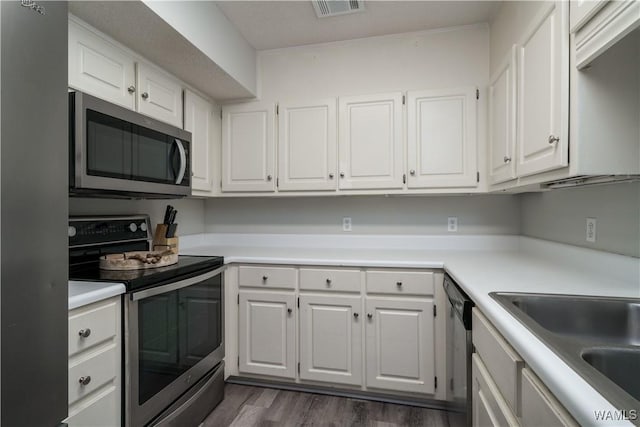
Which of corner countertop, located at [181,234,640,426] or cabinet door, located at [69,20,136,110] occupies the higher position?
cabinet door, located at [69,20,136,110]

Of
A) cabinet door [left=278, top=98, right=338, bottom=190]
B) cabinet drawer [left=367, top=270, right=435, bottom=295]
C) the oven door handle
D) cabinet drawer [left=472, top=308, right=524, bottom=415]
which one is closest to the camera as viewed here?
cabinet drawer [left=472, top=308, right=524, bottom=415]

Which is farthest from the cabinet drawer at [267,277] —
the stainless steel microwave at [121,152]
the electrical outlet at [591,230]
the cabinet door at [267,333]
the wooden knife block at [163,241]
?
the electrical outlet at [591,230]

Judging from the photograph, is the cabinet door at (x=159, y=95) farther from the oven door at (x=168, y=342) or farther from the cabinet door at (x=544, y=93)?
the cabinet door at (x=544, y=93)

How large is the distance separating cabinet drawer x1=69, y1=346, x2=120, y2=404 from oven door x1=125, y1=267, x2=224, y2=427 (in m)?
0.06

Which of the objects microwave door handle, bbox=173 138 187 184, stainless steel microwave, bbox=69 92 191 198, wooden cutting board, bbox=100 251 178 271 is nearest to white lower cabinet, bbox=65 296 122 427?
wooden cutting board, bbox=100 251 178 271

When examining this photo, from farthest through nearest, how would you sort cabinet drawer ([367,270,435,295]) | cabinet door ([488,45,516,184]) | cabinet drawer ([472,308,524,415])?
1. cabinet drawer ([367,270,435,295])
2. cabinet door ([488,45,516,184])
3. cabinet drawer ([472,308,524,415])

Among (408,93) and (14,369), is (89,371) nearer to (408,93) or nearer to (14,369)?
(14,369)

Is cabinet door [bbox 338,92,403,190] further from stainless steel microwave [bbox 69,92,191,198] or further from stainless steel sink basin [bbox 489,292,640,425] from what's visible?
stainless steel sink basin [bbox 489,292,640,425]

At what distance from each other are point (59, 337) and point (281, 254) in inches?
56.6

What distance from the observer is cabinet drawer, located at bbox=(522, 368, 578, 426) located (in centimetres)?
62

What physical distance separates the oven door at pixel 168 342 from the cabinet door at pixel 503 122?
1.74 meters

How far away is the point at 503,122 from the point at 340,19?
4.11 ft

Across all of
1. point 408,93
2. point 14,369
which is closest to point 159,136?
point 14,369

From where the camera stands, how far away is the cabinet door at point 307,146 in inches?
92.0
